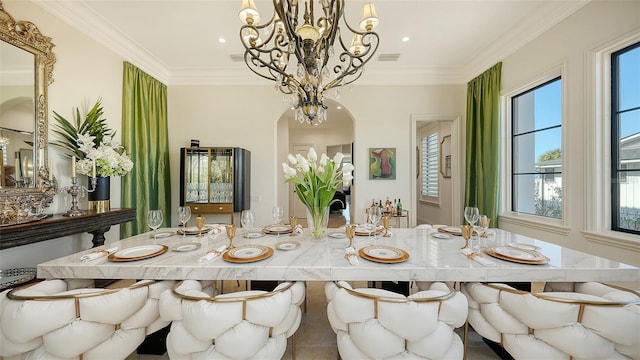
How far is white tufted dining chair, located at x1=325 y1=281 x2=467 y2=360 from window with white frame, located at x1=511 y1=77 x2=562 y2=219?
95.9 inches

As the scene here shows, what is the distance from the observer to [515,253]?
1.37m

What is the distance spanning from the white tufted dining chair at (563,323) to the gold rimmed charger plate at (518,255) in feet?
0.62

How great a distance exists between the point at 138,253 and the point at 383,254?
4.85 ft

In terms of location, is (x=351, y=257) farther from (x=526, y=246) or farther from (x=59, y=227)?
(x=59, y=227)

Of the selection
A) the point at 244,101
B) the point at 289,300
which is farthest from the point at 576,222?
the point at 244,101

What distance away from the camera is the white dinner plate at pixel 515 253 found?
128 cm

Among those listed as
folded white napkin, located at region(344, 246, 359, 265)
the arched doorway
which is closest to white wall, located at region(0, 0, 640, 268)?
folded white napkin, located at region(344, 246, 359, 265)

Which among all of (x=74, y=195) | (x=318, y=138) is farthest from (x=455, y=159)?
(x=74, y=195)

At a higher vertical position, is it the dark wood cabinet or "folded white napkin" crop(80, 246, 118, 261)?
the dark wood cabinet

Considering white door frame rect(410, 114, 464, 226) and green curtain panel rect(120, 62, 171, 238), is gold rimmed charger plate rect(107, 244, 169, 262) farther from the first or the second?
Result: white door frame rect(410, 114, 464, 226)

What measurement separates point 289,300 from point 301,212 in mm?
5575

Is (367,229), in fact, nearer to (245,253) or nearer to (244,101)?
(245,253)

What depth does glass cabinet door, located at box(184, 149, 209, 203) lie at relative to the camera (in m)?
3.39

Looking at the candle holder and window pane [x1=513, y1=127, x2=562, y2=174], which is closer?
A: the candle holder
